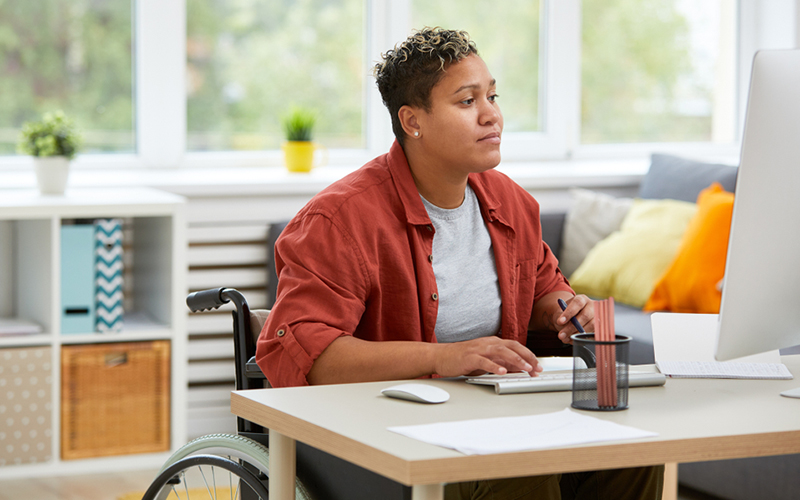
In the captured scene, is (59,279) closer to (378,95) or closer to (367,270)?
(378,95)

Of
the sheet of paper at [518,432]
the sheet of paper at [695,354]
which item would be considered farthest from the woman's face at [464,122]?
the sheet of paper at [518,432]

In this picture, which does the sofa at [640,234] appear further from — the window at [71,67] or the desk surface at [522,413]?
the window at [71,67]

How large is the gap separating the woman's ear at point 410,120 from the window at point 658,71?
8.11 ft

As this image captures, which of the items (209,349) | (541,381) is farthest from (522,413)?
(209,349)

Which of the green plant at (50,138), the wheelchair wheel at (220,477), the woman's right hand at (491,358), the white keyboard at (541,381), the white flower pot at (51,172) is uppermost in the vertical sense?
the green plant at (50,138)

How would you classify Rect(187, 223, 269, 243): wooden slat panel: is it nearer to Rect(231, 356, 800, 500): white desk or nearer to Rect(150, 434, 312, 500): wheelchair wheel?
Rect(150, 434, 312, 500): wheelchair wheel

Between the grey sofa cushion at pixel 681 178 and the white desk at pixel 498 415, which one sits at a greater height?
the grey sofa cushion at pixel 681 178

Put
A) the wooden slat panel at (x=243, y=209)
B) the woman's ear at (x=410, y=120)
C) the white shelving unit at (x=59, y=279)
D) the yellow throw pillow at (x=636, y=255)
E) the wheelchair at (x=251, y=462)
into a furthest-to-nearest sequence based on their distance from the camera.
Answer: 1. the wooden slat panel at (x=243, y=209)
2. the yellow throw pillow at (x=636, y=255)
3. the white shelving unit at (x=59, y=279)
4. the woman's ear at (x=410, y=120)
5. the wheelchair at (x=251, y=462)

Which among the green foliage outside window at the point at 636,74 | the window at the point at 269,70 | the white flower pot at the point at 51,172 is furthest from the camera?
the green foliage outside window at the point at 636,74

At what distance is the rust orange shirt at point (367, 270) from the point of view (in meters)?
1.51

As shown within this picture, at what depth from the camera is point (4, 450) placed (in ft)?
9.23

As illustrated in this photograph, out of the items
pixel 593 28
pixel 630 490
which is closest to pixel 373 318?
pixel 630 490

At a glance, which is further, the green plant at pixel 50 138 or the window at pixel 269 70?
the window at pixel 269 70

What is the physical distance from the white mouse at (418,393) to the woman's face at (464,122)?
60cm
